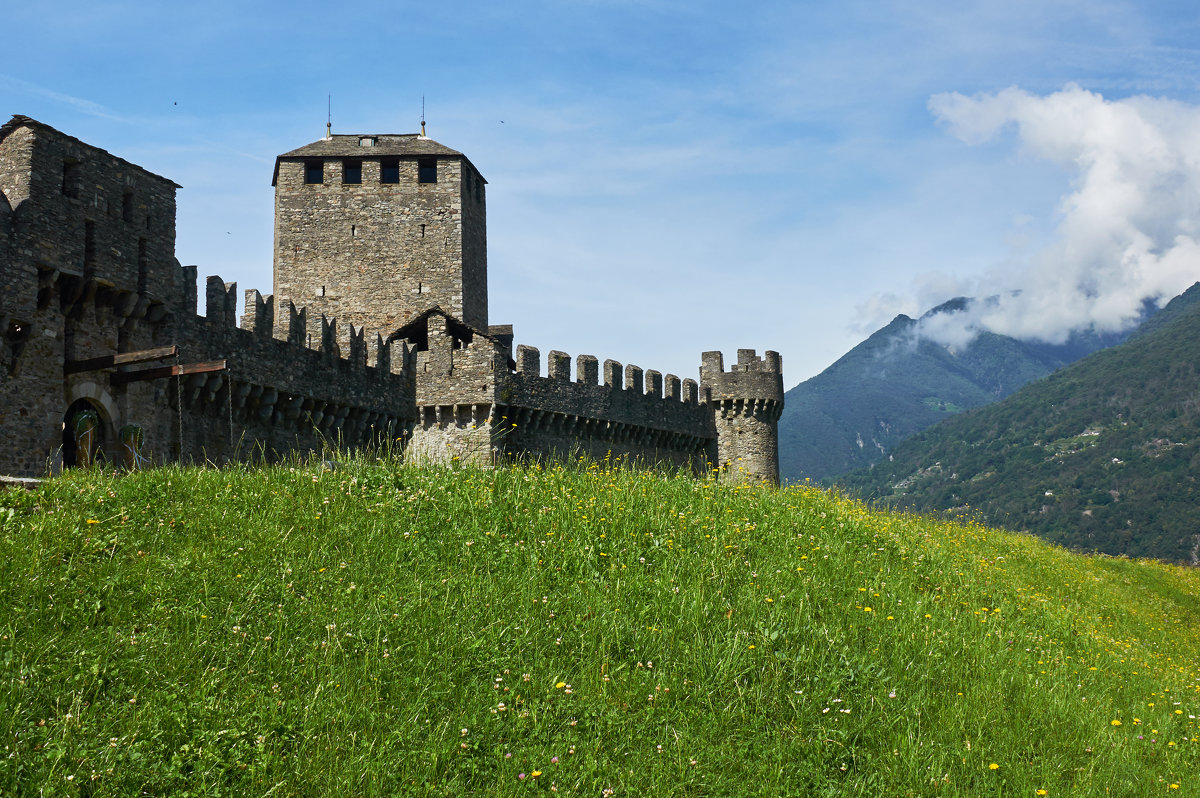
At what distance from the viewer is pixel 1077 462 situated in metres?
109

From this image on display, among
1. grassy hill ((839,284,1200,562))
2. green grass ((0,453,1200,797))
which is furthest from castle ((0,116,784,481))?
grassy hill ((839,284,1200,562))

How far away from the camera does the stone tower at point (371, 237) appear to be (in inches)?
1335

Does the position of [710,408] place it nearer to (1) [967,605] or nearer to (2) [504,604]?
(1) [967,605]

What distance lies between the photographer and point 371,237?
34156 mm

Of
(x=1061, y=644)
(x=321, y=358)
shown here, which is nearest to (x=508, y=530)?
(x=1061, y=644)

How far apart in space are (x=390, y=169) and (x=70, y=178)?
61.7 ft

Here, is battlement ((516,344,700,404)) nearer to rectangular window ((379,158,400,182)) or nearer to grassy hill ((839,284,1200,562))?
rectangular window ((379,158,400,182))

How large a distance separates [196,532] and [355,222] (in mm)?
25669

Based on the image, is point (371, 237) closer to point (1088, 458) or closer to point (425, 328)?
point (425, 328)

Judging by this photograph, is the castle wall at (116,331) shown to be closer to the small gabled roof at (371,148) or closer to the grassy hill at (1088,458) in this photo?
the small gabled roof at (371,148)

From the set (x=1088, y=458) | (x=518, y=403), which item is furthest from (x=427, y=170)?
(x=1088, y=458)

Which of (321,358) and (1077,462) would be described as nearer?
(321,358)

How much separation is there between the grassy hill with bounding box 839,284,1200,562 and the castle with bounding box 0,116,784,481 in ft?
158

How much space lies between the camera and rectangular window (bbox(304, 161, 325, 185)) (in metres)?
34.4
